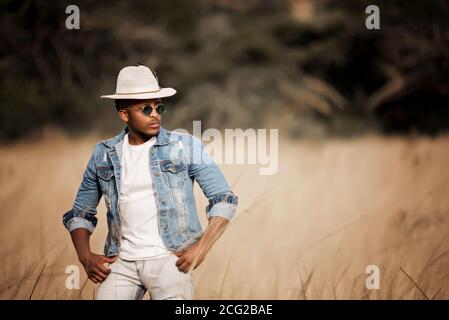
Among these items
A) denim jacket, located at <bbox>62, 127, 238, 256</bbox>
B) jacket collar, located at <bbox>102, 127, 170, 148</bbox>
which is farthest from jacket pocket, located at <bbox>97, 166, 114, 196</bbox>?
jacket collar, located at <bbox>102, 127, 170, 148</bbox>

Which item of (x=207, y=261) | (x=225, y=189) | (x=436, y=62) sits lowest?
(x=207, y=261)

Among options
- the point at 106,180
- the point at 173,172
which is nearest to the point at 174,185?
the point at 173,172

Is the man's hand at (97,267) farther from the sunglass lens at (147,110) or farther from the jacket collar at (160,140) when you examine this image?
the sunglass lens at (147,110)

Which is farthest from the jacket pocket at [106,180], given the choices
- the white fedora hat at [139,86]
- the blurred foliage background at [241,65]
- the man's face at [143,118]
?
the blurred foliage background at [241,65]

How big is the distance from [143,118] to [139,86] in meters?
0.15

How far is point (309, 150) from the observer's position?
12.1 m

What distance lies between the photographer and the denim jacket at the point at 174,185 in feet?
11.8

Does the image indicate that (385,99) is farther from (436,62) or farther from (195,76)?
(195,76)

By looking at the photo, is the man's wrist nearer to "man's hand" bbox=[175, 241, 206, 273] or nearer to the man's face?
"man's hand" bbox=[175, 241, 206, 273]

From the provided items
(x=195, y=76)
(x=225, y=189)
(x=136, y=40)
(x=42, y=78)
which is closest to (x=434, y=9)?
(x=195, y=76)

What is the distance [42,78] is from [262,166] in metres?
7.97

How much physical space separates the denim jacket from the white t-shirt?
0.09 ft

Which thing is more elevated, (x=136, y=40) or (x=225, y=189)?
(x=136, y=40)

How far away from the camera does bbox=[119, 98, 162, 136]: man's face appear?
371 centimetres
